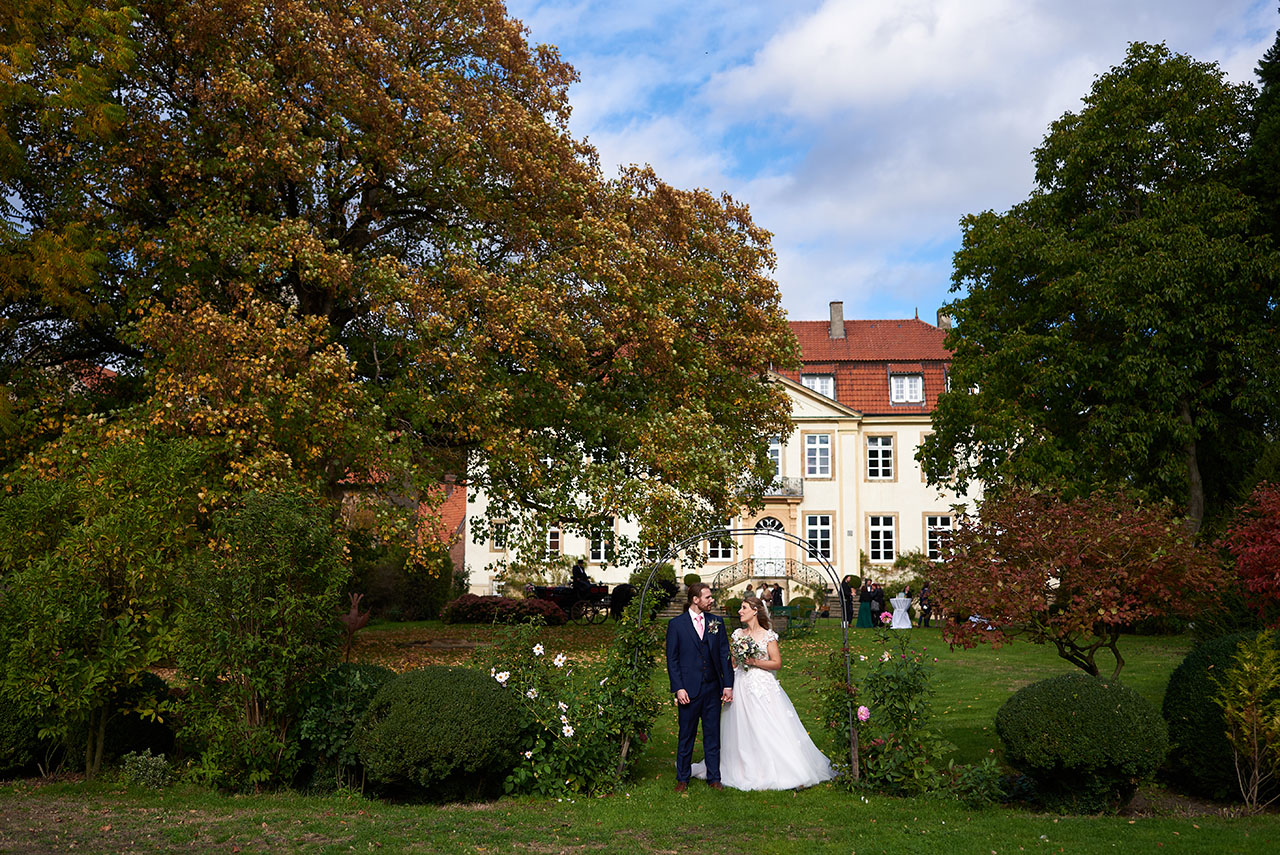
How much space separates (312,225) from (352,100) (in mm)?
2232

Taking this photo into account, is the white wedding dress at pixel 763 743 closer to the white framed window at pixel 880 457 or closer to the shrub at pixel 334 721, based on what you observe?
the shrub at pixel 334 721

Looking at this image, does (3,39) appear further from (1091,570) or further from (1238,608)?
(1238,608)

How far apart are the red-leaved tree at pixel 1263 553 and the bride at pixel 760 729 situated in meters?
4.33

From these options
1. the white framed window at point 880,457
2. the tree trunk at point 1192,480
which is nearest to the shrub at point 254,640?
the tree trunk at point 1192,480

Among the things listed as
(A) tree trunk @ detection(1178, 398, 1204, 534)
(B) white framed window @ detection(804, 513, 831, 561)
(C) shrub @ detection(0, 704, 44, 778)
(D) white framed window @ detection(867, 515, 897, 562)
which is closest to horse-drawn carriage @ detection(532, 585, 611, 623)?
(B) white framed window @ detection(804, 513, 831, 561)

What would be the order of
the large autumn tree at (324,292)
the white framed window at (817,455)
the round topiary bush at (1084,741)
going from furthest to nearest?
the white framed window at (817,455)
the large autumn tree at (324,292)
the round topiary bush at (1084,741)

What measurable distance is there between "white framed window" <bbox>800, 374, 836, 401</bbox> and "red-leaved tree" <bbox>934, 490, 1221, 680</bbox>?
1215 inches

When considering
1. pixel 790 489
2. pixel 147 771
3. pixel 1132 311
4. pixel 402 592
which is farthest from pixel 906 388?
pixel 147 771

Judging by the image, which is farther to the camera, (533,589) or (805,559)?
(805,559)

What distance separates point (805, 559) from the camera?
37.7 metres

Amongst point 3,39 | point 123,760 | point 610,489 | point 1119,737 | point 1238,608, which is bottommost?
point 123,760

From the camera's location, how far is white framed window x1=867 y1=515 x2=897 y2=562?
125 ft

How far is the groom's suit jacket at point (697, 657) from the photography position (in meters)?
8.98

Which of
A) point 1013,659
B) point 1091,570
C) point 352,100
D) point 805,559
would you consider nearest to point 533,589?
point 805,559
